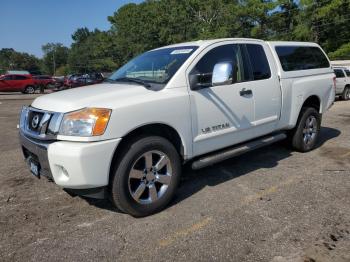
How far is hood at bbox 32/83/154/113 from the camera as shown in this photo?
3.65 metres

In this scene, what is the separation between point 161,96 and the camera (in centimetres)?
400

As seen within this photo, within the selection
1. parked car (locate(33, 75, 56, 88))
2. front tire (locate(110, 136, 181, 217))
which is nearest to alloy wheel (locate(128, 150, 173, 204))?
front tire (locate(110, 136, 181, 217))

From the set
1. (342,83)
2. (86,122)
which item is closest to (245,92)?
(86,122)

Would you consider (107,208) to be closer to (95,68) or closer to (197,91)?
(197,91)

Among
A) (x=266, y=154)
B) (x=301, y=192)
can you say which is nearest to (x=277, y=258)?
(x=301, y=192)

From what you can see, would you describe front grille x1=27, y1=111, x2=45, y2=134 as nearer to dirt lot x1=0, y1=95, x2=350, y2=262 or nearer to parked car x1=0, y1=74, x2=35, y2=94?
dirt lot x1=0, y1=95, x2=350, y2=262

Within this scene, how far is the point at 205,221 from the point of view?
3830mm

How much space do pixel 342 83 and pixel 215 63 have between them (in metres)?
15.4

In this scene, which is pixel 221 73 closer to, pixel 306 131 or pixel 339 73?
pixel 306 131

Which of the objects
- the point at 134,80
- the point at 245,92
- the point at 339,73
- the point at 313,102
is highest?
the point at 134,80

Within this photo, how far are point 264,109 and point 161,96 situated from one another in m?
1.87

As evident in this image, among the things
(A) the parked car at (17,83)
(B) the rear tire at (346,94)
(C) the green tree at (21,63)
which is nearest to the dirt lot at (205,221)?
(B) the rear tire at (346,94)

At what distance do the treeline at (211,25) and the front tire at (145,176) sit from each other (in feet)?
115

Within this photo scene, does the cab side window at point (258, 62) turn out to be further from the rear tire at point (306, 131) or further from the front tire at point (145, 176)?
the front tire at point (145, 176)
